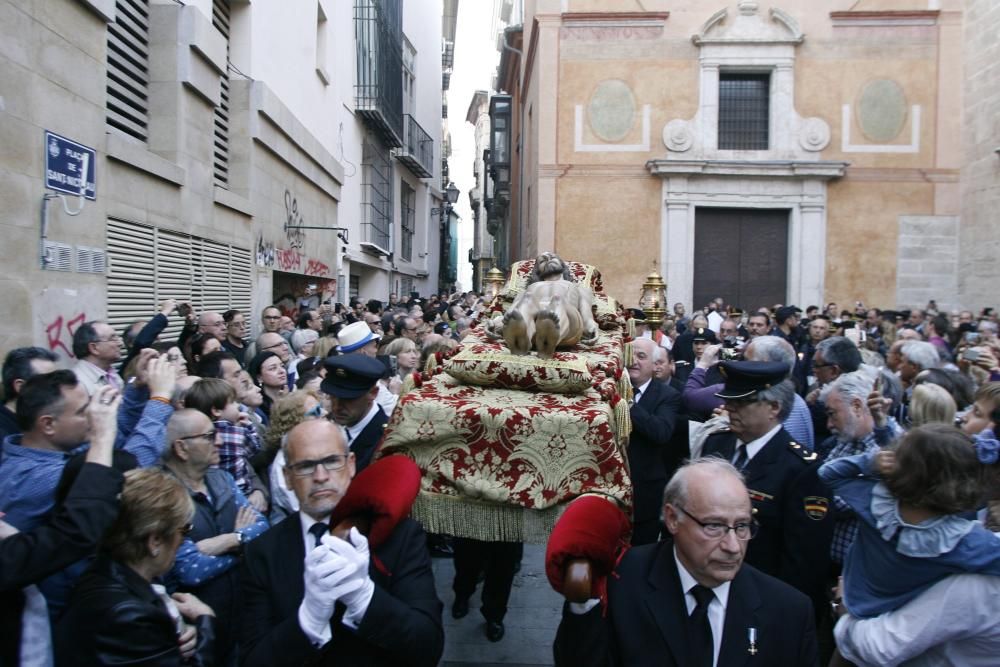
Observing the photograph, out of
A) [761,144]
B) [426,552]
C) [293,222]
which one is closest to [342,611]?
[426,552]

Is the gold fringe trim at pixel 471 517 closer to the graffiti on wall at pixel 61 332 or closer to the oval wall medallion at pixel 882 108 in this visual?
the graffiti on wall at pixel 61 332

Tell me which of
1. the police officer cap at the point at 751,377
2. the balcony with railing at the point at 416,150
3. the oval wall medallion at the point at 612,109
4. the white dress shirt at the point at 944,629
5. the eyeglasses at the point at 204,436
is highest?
the balcony with railing at the point at 416,150

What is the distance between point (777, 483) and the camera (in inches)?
134

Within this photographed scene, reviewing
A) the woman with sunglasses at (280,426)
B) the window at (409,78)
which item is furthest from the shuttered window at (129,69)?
the window at (409,78)

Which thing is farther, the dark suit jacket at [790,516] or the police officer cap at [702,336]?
the police officer cap at [702,336]

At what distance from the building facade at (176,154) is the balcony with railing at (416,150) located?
6218 mm

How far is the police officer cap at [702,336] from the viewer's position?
9.61 metres

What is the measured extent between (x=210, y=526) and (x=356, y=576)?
4.05 ft

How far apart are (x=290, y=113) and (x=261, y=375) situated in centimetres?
958

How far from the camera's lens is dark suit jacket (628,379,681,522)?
459 cm

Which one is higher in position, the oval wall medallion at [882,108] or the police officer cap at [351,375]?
the oval wall medallion at [882,108]

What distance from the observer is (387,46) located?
79.2ft

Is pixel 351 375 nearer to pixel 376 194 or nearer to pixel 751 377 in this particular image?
pixel 751 377

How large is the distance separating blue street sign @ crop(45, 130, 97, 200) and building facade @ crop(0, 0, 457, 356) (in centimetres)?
2
